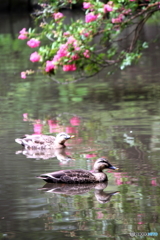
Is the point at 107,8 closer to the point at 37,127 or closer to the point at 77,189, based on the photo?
the point at 37,127

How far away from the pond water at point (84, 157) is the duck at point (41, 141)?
137 mm

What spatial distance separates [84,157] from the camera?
34.9 feet

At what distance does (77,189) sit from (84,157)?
1673 millimetres

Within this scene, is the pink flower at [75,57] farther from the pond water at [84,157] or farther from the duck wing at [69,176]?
the duck wing at [69,176]

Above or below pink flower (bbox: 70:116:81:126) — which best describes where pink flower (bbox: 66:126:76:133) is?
below

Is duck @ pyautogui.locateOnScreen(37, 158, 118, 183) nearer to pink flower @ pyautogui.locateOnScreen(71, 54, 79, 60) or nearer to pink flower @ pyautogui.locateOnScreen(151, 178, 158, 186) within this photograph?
pink flower @ pyautogui.locateOnScreen(151, 178, 158, 186)

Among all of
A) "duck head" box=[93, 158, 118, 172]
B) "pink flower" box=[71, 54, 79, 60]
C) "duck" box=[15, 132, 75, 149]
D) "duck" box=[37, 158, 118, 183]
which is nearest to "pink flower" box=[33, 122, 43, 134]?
"duck" box=[15, 132, 75, 149]

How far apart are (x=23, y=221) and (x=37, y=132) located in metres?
5.55

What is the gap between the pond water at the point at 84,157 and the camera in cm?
737

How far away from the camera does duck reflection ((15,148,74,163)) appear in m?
10.9

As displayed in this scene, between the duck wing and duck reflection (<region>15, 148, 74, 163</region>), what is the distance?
4.53ft

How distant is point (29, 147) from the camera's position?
38.1 ft

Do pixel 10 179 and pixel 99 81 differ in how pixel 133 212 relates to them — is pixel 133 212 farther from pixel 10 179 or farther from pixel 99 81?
pixel 99 81

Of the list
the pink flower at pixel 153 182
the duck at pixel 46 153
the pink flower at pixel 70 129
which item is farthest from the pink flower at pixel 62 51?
the pink flower at pixel 153 182
